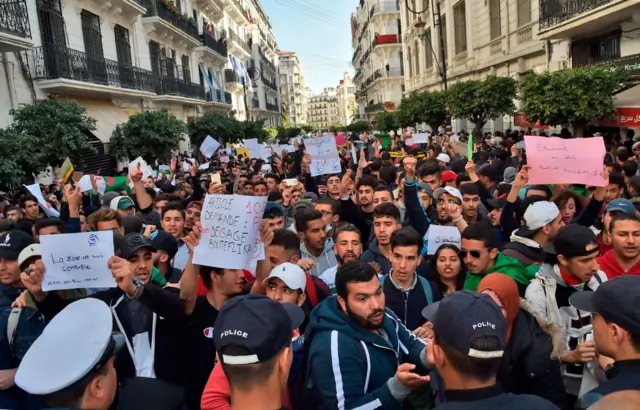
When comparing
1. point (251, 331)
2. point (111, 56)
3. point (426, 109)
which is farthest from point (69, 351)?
point (426, 109)

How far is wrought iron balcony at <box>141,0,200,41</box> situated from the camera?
22.1 m

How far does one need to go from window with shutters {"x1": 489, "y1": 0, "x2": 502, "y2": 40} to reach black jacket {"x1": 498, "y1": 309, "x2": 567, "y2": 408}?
23820mm

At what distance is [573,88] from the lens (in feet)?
36.2

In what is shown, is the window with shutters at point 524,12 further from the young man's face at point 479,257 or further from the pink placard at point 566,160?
the young man's face at point 479,257

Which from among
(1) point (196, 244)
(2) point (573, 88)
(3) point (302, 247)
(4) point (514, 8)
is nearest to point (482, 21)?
(4) point (514, 8)

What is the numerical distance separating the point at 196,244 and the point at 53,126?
8917mm

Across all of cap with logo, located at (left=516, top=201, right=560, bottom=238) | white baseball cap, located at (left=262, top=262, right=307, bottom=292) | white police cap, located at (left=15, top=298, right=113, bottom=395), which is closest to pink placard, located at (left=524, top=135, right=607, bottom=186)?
cap with logo, located at (left=516, top=201, right=560, bottom=238)

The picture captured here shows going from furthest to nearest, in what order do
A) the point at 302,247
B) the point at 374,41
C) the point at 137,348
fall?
the point at 374,41, the point at 302,247, the point at 137,348

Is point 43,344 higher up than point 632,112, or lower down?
lower down

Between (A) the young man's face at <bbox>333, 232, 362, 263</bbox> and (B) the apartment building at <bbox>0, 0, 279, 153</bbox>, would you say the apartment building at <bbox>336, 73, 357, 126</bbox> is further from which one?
(A) the young man's face at <bbox>333, 232, 362, 263</bbox>

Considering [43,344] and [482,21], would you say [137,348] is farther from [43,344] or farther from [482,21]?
[482,21]

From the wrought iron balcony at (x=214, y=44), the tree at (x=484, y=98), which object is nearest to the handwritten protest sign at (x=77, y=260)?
the tree at (x=484, y=98)

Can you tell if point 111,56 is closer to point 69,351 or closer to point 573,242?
point 573,242

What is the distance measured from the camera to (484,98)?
56.1 feet
